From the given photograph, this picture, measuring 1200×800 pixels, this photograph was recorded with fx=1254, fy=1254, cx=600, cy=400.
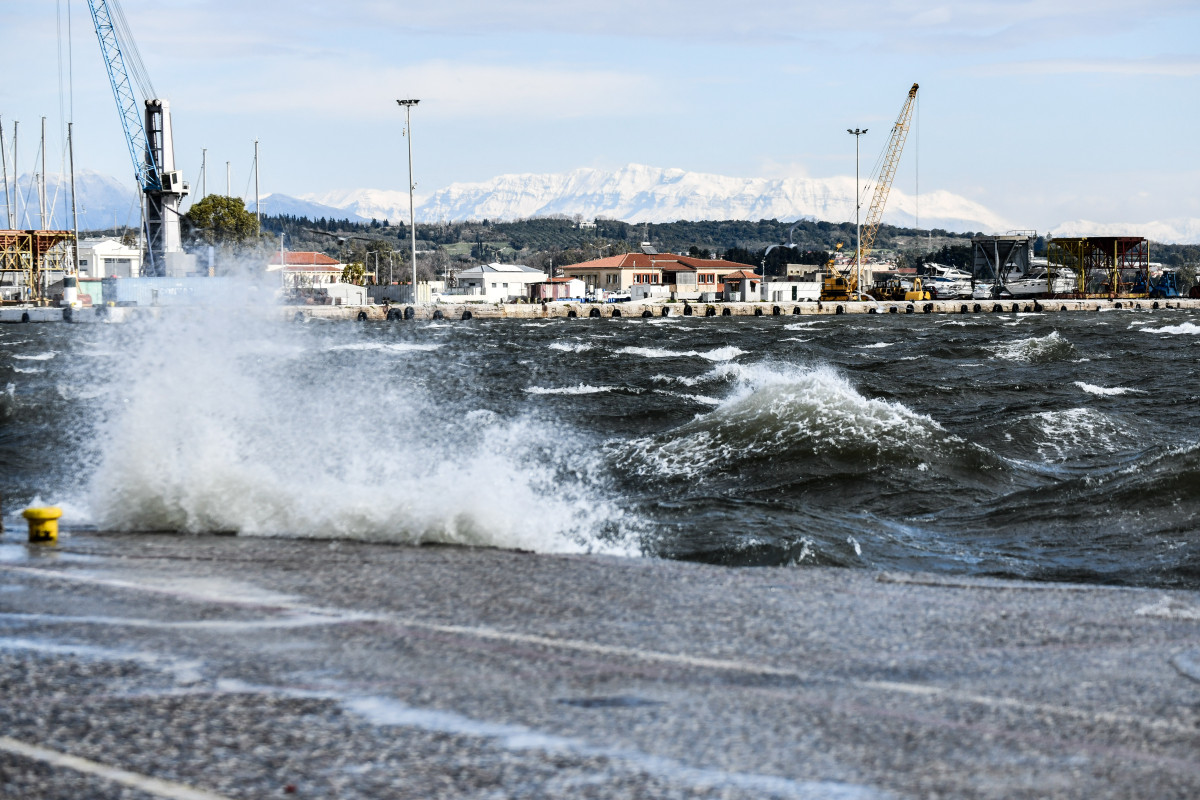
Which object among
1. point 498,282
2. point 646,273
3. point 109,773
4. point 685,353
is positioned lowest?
point 109,773

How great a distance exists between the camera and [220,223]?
112062mm

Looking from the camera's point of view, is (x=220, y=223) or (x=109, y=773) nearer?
(x=109, y=773)

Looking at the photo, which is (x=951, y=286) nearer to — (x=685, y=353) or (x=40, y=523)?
(x=685, y=353)

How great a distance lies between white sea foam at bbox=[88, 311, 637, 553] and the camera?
972 centimetres

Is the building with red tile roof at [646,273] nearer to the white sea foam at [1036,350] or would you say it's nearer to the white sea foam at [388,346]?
the white sea foam at [388,346]

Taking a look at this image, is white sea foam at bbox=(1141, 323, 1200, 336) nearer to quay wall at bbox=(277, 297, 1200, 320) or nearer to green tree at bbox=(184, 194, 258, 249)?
quay wall at bbox=(277, 297, 1200, 320)

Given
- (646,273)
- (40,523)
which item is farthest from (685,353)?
(646,273)

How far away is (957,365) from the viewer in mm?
37750

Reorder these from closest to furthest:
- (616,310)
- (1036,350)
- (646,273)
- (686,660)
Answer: (686,660)
(1036,350)
(616,310)
(646,273)

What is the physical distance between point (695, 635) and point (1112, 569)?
575 centimetres

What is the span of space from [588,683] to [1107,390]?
2587 cm

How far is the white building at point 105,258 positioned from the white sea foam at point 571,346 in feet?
226

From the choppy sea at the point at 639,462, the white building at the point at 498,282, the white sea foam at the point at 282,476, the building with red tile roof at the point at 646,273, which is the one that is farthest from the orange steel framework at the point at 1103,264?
the white sea foam at the point at 282,476

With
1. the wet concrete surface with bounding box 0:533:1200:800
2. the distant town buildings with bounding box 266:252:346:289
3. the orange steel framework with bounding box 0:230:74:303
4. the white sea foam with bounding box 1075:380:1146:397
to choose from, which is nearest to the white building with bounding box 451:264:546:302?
the distant town buildings with bounding box 266:252:346:289
